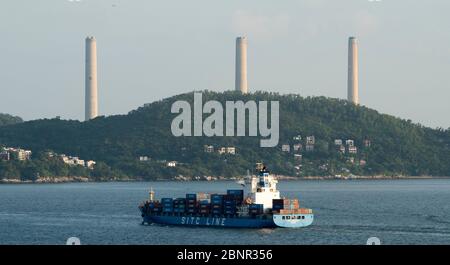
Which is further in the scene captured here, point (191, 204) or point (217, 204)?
point (191, 204)

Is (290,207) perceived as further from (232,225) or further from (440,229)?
(440,229)

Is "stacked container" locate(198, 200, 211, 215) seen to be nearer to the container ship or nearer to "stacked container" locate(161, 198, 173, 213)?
the container ship

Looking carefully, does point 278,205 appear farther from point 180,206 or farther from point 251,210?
point 180,206

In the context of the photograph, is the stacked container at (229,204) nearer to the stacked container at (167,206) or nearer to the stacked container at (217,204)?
the stacked container at (217,204)

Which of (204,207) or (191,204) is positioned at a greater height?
(191,204)

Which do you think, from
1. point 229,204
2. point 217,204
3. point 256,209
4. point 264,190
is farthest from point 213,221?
point 264,190

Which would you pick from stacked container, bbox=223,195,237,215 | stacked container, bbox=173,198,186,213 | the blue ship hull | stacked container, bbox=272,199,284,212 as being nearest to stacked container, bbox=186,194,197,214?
stacked container, bbox=173,198,186,213
